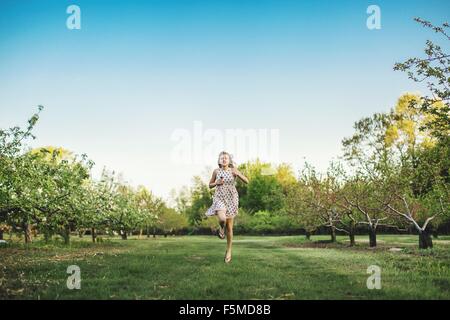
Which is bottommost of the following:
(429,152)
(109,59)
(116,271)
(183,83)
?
(116,271)

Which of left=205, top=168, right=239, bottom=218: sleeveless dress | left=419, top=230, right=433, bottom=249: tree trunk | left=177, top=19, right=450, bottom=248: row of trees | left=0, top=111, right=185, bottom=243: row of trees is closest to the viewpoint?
left=205, top=168, right=239, bottom=218: sleeveless dress

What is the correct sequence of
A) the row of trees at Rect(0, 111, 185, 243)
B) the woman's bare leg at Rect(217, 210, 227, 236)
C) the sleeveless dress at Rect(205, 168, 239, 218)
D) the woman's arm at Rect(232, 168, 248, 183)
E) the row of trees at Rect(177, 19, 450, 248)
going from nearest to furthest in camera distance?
the woman's bare leg at Rect(217, 210, 227, 236) < the woman's arm at Rect(232, 168, 248, 183) < the sleeveless dress at Rect(205, 168, 239, 218) < the row of trees at Rect(177, 19, 450, 248) < the row of trees at Rect(0, 111, 185, 243)

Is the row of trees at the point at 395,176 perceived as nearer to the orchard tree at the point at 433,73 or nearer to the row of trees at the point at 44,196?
the orchard tree at the point at 433,73

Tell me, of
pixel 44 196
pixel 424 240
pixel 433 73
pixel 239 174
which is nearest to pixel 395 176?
pixel 424 240

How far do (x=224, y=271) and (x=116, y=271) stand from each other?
2184 millimetres

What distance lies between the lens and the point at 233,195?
33.5ft

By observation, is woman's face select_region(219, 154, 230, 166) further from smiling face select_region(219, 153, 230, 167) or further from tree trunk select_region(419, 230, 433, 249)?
tree trunk select_region(419, 230, 433, 249)

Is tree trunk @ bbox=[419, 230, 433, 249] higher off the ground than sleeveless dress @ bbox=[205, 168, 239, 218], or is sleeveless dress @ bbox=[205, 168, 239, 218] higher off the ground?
sleeveless dress @ bbox=[205, 168, 239, 218]

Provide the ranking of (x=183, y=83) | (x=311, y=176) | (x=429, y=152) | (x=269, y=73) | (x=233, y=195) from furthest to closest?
(x=311, y=176) → (x=429, y=152) → (x=269, y=73) → (x=183, y=83) → (x=233, y=195)

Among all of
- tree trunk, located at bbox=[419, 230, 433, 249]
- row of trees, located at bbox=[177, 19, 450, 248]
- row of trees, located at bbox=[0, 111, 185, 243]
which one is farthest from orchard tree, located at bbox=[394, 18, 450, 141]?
row of trees, located at bbox=[0, 111, 185, 243]

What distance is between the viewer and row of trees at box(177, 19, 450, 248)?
38.8 feet
